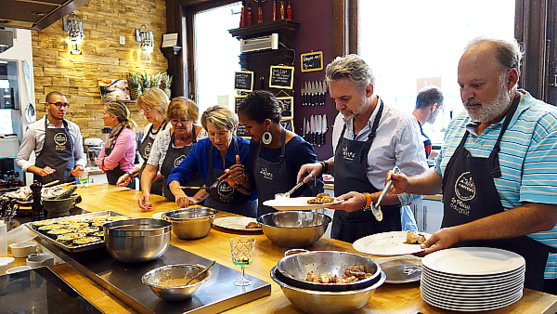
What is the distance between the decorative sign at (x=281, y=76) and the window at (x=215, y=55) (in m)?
1.10

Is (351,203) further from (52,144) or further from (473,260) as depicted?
(52,144)

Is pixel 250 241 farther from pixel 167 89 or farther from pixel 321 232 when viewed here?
pixel 167 89

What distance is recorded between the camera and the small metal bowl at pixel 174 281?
1.35 meters

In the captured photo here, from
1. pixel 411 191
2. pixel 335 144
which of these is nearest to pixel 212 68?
pixel 335 144

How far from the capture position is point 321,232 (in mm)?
1959

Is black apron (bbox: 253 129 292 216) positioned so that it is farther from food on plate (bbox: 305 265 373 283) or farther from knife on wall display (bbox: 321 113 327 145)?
knife on wall display (bbox: 321 113 327 145)

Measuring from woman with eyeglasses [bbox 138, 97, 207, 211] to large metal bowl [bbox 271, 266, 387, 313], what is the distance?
215 cm

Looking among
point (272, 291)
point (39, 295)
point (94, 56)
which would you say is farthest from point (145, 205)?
point (94, 56)

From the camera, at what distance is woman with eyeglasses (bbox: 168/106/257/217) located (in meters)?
2.93

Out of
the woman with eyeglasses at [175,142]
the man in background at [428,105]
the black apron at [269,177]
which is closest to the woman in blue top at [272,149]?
the black apron at [269,177]

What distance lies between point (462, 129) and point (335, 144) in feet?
3.02

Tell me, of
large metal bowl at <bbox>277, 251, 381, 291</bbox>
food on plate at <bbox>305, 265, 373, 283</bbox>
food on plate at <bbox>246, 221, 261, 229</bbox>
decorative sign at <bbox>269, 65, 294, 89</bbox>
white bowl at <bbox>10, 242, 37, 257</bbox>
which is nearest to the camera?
food on plate at <bbox>305, 265, 373, 283</bbox>

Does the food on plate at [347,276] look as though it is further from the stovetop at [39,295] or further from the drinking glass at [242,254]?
the stovetop at [39,295]

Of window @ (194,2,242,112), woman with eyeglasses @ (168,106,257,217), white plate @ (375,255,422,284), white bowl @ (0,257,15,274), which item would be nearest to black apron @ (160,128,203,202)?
woman with eyeglasses @ (168,106,257,217)
